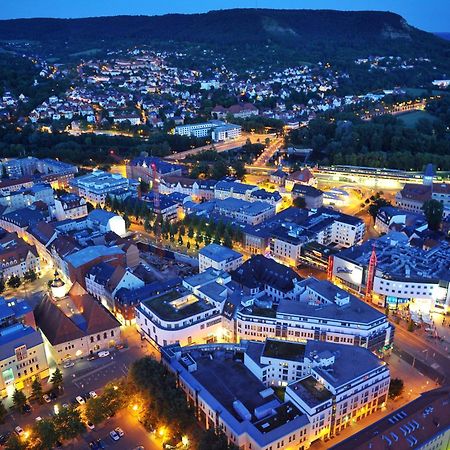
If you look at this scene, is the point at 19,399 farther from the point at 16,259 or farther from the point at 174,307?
the point at 16,259

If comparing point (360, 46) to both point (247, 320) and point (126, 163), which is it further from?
point (247, 320)

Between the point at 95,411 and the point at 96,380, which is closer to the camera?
the point at 95,411

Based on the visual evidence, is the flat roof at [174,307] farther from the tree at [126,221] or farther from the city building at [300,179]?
the city building at [300,179]

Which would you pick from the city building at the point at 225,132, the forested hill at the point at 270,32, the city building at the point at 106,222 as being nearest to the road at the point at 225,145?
the city building at the point at 225,132

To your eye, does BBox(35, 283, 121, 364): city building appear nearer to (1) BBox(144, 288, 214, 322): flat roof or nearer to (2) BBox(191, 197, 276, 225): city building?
(1) BBox(144, 288, 214, 322): flat roof

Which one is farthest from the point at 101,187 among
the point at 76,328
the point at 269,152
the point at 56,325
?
the point at 269,152

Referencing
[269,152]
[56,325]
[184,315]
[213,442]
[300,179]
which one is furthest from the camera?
[269,152]
